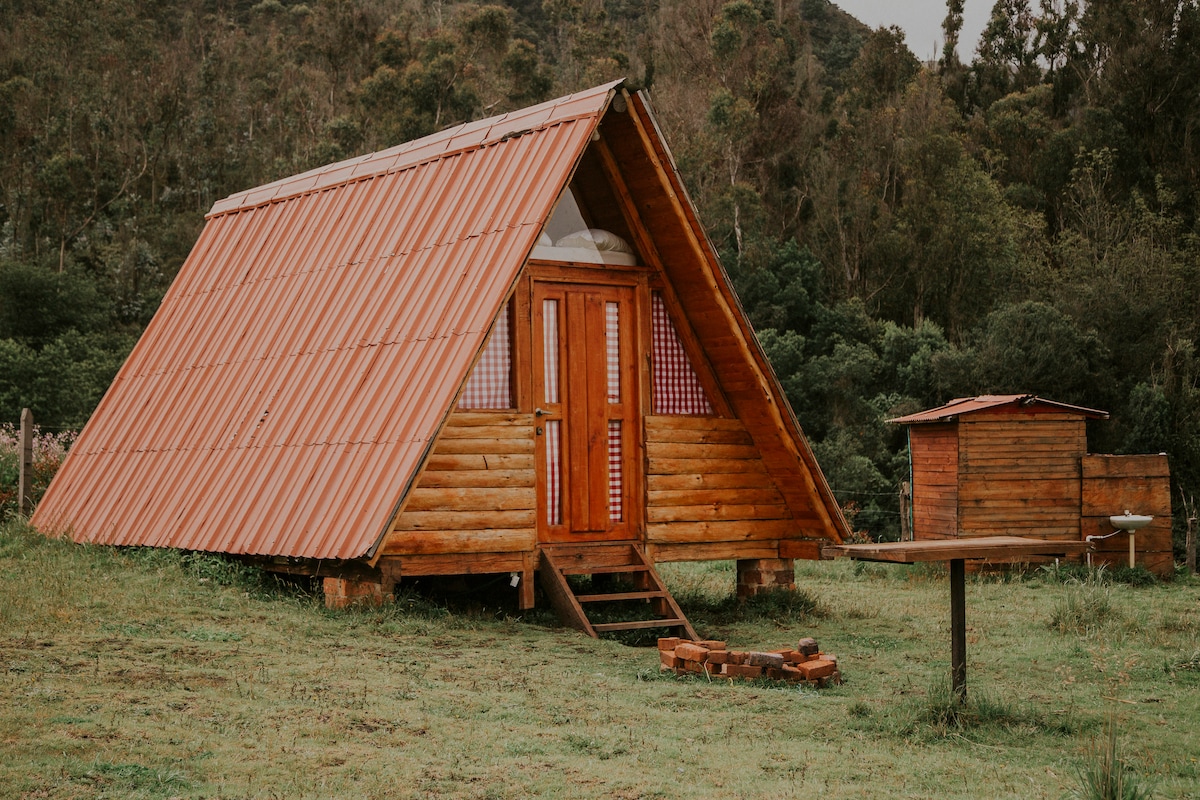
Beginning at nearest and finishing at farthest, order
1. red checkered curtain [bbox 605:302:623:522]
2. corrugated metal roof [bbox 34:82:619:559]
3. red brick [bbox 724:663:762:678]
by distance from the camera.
Result: red brick [bbox 724:663:762:678] → corrugated metal roof [bbox 34:82:619:559] → red checkered curtain [bbox 605:302:623:522]

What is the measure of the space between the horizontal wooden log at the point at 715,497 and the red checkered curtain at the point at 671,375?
75 centimetres

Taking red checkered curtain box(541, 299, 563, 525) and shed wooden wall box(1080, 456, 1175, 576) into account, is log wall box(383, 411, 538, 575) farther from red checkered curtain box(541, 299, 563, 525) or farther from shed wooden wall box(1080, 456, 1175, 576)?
shed wooden wall box(1080, 456, 1175, 576)

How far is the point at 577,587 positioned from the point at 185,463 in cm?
402

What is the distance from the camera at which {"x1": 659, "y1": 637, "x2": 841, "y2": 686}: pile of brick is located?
841cm

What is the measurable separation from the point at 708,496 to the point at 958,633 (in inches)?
182

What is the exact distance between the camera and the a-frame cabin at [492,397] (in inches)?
406

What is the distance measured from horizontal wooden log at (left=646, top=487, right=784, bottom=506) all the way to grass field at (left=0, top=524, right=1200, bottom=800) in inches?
43.0

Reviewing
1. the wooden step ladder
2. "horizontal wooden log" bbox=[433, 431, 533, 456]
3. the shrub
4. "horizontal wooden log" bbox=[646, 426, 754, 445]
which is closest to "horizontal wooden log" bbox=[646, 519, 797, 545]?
the wooden step ladder

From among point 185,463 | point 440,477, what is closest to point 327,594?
point 440,477

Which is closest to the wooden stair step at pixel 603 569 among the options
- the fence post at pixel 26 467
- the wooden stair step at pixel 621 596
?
the wooden stair step at pixel 621 596

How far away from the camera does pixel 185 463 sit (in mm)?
12383

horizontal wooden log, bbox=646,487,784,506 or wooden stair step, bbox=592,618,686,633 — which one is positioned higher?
horizontal wooden log, bbox=646,487,784,506

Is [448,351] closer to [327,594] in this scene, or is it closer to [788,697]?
[327,594]

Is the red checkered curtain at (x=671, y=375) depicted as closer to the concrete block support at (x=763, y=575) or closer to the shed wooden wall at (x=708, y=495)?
the shed wooden wall at (x=708, y=495)
